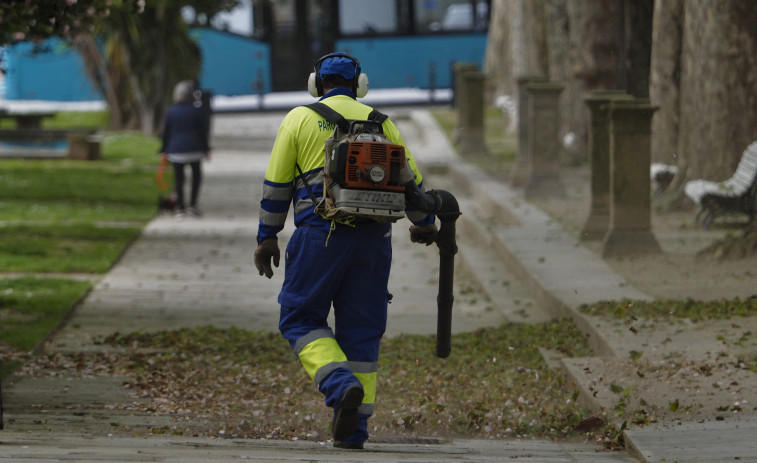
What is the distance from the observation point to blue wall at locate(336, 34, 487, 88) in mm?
36406

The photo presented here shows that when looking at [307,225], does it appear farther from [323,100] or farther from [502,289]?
[502,289]

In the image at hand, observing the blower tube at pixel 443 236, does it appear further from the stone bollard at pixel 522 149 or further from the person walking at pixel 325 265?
the stone bollard at pixel 522 149

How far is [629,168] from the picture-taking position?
11.9 metres

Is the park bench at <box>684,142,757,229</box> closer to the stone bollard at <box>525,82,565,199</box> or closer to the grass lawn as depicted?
the stone bollard at <box>525,82,565,199</box>

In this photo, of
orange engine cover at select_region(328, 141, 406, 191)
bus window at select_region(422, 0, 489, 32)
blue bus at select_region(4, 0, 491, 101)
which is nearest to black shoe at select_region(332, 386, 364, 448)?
orange engine cover at select_region(328, 141, 406, 191)

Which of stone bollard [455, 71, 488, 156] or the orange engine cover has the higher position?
the orange engine cover

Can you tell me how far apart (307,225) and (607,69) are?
14391 millimetres

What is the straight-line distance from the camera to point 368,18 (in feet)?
119

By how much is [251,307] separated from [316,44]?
82.6 ft

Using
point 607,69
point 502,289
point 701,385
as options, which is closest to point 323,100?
point 701,385

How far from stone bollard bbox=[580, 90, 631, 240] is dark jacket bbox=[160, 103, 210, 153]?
5911 millimetres

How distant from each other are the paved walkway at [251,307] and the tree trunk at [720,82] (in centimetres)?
176

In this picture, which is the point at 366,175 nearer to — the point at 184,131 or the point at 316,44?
the point at 184,131

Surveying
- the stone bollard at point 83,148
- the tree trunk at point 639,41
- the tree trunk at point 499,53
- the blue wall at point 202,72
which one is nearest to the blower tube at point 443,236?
the tree trunk at point 639,41
